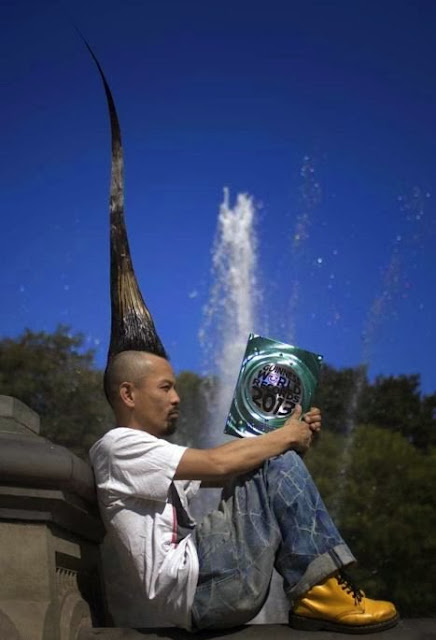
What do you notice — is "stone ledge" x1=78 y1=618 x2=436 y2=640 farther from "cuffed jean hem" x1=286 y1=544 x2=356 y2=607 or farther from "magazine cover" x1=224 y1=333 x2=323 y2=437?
"magazine cover" x1=224 y1=333 x2=323 y2=437

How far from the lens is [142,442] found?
2688mm

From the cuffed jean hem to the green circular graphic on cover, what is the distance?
51cm

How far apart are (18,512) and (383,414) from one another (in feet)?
57.6

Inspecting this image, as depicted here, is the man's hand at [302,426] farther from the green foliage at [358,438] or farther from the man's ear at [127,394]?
the green foliage at [358,438]

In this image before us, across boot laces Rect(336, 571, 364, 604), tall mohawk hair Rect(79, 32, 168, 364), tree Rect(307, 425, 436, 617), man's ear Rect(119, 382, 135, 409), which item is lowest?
tree Rect(307, 425, 436, 617)

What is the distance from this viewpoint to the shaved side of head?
2.98 metres

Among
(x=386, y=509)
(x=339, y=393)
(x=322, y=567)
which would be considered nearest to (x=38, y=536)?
(x=322, y=567)

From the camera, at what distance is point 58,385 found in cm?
1884

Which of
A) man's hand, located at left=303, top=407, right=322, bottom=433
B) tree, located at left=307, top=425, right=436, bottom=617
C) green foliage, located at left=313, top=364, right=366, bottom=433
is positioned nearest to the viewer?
man's hand, located at left=303, top=407, right=322, bottom=433

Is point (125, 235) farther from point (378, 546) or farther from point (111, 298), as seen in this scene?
point (378, 546)

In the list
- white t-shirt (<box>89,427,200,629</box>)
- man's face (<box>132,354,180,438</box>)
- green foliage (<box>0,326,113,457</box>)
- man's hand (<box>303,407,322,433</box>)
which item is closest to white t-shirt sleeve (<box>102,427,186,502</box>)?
white t-shirt (<box>89,427,200,629</box>)

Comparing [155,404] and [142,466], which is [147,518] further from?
[155,404]

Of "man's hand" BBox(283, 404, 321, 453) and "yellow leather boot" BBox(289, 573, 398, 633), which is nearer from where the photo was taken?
"yellow leather boot" BBox(289, 573, 398, 633)

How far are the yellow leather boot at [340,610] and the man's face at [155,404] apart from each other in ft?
2.34
